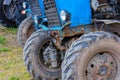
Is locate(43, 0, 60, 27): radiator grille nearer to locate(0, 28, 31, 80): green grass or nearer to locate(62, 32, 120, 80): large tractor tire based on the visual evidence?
locate(62, 32, 120, 80): large tractor tire

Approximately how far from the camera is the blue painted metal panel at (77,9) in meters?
5.73

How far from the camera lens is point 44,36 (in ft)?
21.8

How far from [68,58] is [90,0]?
137 cm

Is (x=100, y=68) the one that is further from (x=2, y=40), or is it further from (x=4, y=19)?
(x=4, y=19)

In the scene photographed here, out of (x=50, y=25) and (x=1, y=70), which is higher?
(x=50, y=25)

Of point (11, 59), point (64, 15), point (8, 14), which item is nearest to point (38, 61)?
point (64, 15)

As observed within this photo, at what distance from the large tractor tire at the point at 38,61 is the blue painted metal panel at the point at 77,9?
3.15 ft

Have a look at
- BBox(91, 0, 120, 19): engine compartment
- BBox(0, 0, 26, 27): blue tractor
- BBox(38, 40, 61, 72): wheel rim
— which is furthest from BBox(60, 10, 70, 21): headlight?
BBox(0, 0, 26, 27): blue tractor

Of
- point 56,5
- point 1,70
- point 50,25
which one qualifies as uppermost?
point 56,5

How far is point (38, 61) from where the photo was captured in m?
6.53

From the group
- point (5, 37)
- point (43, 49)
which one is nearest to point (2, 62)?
point (43, 49)

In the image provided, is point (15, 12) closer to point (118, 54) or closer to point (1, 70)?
point (1, 70)

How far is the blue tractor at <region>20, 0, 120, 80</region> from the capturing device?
16.5ft

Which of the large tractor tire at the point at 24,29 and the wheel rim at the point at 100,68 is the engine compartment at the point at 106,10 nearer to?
the wheel rim at the point at 100,68
